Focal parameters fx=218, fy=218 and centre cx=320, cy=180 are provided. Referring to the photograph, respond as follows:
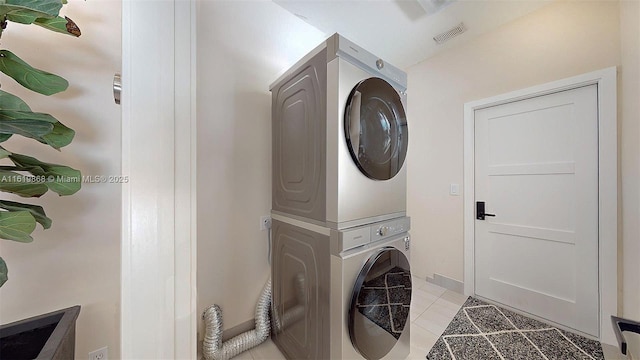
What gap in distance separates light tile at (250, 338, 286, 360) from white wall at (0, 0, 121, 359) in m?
0.78

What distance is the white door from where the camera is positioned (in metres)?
1.70

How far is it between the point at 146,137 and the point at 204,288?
1344mm

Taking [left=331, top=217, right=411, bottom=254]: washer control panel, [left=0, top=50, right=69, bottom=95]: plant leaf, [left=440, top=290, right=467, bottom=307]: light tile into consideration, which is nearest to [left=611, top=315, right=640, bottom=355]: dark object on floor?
[left=331, top=217, right=411, bottom=254]: washer control panel

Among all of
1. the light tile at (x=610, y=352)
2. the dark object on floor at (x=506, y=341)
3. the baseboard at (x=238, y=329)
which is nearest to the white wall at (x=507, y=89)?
the light tile at (x=610, y=352)

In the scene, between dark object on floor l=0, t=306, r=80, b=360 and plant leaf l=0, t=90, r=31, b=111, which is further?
dark object on floor l=0, t=306, r=80, b=360

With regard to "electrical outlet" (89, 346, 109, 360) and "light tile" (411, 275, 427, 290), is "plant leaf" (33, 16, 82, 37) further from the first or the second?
"light tile" (411, 275, 427, 290)

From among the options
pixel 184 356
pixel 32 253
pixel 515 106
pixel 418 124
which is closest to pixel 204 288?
pixel 32 253

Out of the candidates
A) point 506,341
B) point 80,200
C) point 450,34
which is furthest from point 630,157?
point 80,200

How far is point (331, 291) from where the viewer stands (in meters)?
1.07

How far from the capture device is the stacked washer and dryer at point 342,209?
107 cm

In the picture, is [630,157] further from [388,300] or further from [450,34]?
[388,300]

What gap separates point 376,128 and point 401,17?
1407 mm

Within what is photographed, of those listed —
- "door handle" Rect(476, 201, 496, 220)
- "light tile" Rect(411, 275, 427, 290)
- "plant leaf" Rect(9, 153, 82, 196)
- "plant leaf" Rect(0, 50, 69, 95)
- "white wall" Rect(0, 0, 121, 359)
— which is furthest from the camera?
Result: "light tile" Rect(411, 275, 427, 290)

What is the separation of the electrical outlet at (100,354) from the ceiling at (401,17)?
101 inches
